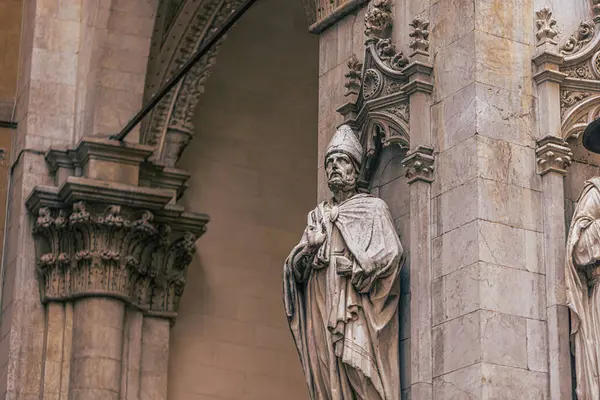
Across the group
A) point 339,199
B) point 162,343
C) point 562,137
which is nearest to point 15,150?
point 162,343

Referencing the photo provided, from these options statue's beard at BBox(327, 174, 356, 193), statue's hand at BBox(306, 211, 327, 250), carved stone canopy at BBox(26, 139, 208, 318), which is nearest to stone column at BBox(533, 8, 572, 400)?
statue's beard at BBox(327, 174, 356, 193)

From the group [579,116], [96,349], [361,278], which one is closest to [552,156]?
[579,116]

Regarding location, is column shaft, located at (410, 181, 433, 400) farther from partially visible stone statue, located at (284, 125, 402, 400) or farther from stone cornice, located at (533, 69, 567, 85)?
stone cornice, located at (533, 69, 567, 85)

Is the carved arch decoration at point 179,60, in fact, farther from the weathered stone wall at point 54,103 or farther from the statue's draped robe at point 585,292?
the statue's draped robe at point 585,292

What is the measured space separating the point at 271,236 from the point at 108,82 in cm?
372

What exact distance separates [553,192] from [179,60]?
9.08 meters

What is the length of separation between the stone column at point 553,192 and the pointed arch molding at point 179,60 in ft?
27.7

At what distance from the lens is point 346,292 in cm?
1245

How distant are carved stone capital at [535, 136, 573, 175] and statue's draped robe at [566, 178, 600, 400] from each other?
0.32 metres

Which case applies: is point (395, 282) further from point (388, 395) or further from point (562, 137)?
point (562, 137)

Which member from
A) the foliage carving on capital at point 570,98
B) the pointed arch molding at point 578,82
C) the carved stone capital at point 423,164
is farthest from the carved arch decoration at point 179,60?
the foliage carving on capital at point 570,98

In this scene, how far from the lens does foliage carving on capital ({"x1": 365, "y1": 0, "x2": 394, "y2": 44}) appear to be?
13.5 m

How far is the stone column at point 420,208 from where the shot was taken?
12.3 metres

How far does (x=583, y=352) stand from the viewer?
11906 mm
